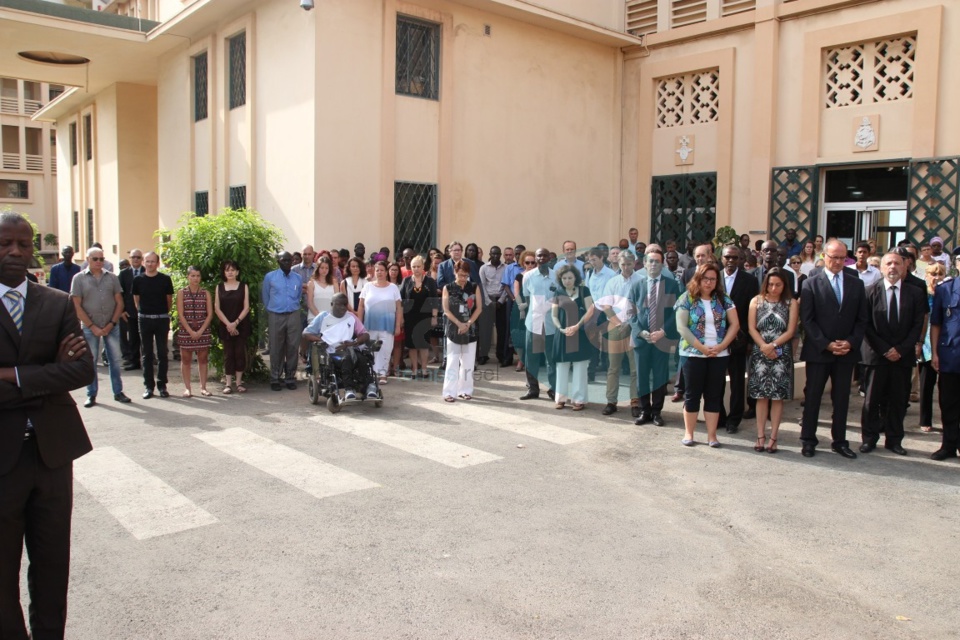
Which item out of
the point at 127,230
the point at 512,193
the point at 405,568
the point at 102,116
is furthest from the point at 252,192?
the point at 405,568

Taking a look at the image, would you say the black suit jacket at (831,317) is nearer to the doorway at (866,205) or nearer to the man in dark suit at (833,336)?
the man in dark suit at (833,336)

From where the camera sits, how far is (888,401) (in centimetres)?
782

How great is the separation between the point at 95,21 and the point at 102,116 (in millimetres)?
6951

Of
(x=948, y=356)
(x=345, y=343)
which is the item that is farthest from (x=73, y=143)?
(x=948, y=356)

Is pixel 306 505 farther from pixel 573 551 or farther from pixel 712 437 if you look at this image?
pixel 712 437

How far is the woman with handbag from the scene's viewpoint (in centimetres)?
1017

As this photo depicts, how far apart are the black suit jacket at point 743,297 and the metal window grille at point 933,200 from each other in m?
7.97

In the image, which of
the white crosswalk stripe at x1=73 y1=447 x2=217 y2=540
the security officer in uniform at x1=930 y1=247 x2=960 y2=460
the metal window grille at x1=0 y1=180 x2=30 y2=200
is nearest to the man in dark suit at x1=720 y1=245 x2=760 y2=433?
the security officer in uniform at x1=930 y1=247 x2=960 y2=460

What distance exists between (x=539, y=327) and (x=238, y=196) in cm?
999

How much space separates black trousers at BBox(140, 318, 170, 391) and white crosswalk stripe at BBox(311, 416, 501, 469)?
8.62ft

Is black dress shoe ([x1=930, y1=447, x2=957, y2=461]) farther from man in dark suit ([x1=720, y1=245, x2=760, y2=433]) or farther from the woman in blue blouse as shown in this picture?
the woman in blue blouse

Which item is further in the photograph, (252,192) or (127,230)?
(127,230)

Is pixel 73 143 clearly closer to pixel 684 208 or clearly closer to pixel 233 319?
pixel 233 319

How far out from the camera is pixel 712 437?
7.92m
